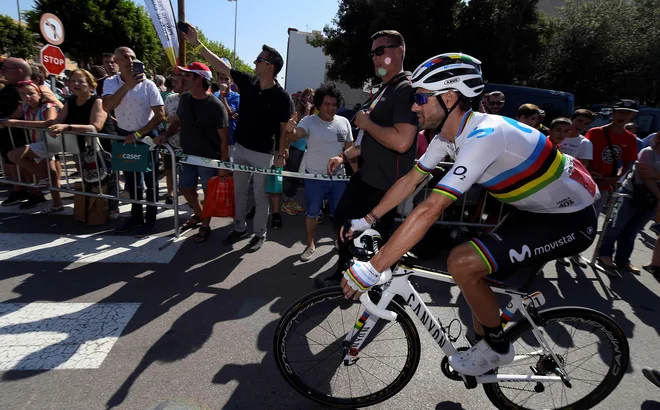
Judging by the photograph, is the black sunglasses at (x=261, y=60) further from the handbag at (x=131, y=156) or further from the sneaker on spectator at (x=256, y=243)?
the sneaker on spectator at (x=256, y=243)

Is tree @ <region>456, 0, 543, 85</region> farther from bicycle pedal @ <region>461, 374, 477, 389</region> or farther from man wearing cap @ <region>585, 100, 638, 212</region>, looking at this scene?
bicycle pedal @ <region>461, 374, 477, 389</region>

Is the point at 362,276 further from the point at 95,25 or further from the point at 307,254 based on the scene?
the point at 95,25

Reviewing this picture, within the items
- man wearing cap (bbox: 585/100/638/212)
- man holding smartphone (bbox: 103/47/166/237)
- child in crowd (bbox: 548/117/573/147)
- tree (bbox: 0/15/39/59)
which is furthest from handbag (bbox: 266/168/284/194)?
tree (bbox: 0/15/39/59)

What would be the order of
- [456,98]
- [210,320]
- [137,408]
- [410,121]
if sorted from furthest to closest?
[210,320] → [410,121] → [137,408] → [456,98]

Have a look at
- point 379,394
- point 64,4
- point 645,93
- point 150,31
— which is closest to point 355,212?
point 379,394

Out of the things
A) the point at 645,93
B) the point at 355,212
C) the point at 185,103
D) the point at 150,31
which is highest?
the point at 150,31

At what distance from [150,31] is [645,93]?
117ft

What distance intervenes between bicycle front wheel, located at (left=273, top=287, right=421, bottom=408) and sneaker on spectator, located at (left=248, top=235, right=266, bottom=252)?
5.94ft

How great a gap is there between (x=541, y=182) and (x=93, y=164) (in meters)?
5.31

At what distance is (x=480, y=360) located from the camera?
2.18m

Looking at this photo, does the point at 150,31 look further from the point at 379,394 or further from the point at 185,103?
the point at 379,394

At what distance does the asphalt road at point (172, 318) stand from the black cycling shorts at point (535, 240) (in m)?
1.11

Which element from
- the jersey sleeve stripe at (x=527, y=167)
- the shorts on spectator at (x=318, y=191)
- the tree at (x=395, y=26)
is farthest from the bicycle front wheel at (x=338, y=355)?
the tree at (x=395, y=26)

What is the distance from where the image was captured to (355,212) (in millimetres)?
3305
